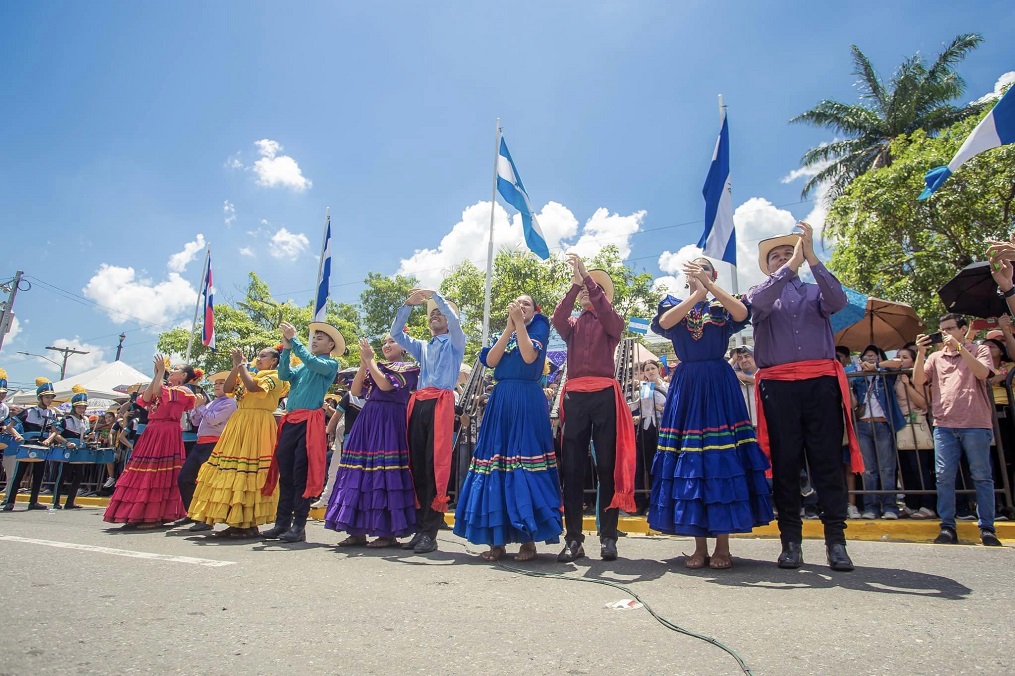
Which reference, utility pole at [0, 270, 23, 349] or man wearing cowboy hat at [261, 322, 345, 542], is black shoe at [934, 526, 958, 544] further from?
utility pole at [0, 270, 23, 349]

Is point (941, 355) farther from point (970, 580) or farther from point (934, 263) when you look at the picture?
point (934, 263)

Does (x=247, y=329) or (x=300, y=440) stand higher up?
(x=247, y=329)

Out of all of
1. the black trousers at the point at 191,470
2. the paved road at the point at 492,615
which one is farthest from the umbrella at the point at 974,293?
the black trousers at the point at 191,470

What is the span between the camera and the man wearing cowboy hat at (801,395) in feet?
12.5

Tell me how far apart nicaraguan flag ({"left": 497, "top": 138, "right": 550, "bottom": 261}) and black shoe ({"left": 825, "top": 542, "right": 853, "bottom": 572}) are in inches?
170

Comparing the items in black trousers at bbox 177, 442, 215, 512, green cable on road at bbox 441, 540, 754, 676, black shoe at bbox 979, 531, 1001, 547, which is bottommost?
green cable on road at bbox 441, 540, 754, 676

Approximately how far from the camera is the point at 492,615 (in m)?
2.79

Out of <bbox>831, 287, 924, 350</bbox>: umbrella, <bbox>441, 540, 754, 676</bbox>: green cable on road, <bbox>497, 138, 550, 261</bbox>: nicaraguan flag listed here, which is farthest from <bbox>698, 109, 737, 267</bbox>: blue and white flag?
<bbox>441, 540, 754, 676</bbox>: green cable on road

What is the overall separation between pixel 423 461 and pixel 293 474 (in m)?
1.36

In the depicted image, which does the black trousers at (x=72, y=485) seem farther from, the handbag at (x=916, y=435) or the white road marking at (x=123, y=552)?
the handbag at (x=916, y=435)

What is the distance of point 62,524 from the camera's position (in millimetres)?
7352

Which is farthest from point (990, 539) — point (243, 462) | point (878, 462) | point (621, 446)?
point (243, 462)

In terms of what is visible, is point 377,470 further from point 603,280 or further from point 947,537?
point 947,537

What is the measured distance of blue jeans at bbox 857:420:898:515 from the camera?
19.8 feet
